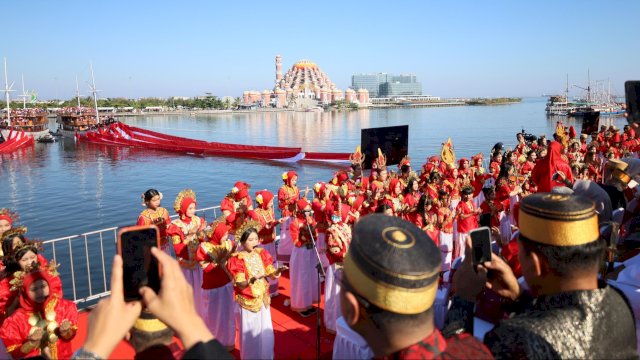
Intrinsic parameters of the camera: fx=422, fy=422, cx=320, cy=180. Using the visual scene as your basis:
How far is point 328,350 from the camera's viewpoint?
4.54 metres

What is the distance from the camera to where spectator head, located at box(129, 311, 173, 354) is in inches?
72.2

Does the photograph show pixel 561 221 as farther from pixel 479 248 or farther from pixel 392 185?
pixel 392 185

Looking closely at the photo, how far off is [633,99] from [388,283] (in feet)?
9.29

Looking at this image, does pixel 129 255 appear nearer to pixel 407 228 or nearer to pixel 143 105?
pixel 407 228

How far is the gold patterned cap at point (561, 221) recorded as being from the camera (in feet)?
5.31

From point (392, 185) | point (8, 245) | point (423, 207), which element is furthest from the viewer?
point (392, 185)

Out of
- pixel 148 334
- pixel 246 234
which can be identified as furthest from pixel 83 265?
pixel 148 334

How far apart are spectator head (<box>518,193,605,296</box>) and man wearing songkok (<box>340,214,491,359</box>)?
465 millimetres

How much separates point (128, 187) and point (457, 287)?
24623 millimetres

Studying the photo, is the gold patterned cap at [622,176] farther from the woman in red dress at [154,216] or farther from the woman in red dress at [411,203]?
the woman in red dress at [154,216]

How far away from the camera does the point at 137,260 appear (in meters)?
1.40

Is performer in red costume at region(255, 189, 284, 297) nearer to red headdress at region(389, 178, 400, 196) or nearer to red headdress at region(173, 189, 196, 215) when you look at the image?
red headdress at region(173, 189, 196, 215)

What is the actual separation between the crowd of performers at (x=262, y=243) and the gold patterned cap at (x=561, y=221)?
1.64 metres

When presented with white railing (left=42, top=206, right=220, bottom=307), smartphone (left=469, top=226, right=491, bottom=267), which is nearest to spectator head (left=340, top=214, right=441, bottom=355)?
smartphone (left=469, top=226, right=491, bottom=267)
